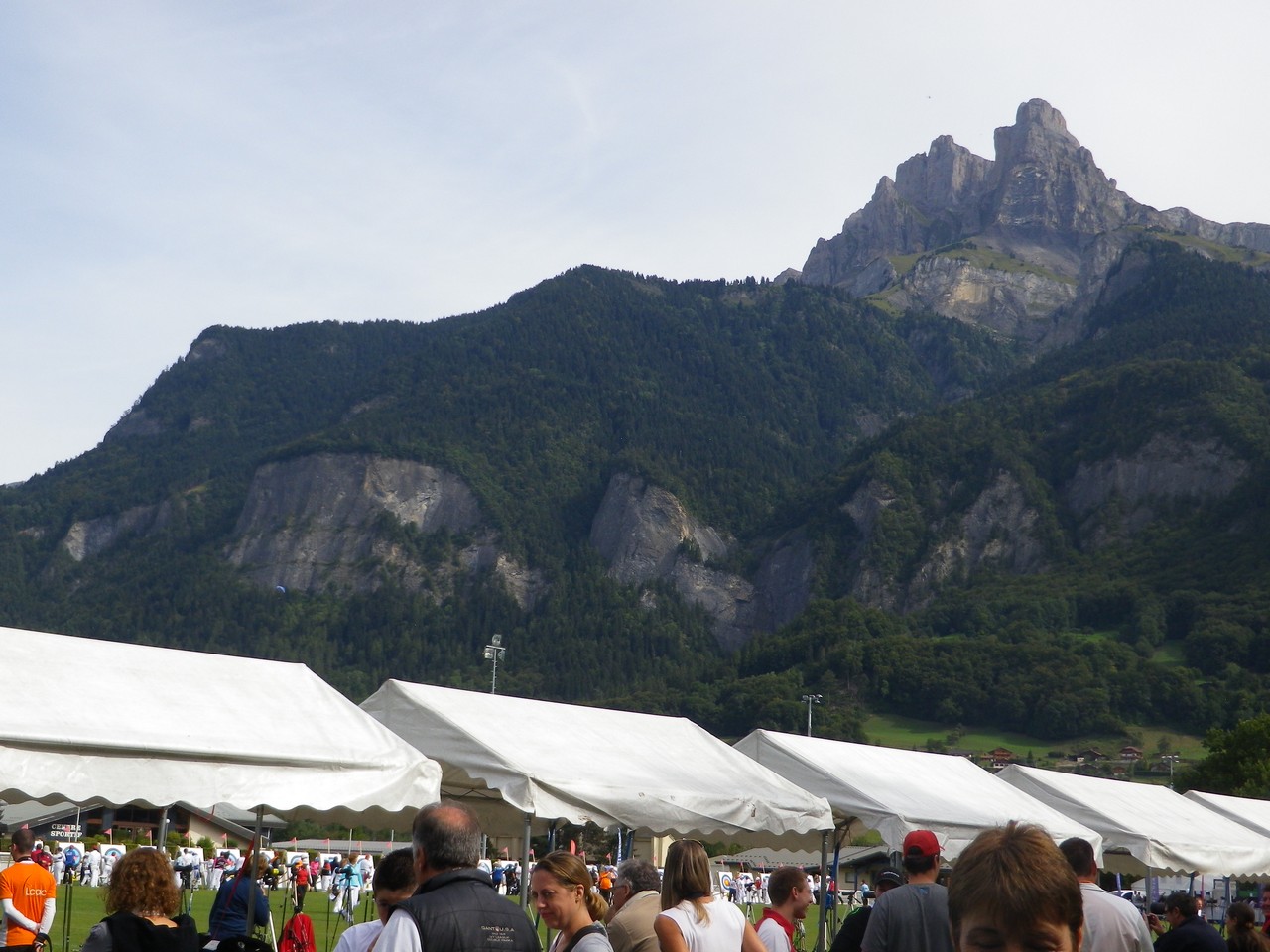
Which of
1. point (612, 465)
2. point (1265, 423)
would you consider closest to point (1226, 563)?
point (1265, 423)

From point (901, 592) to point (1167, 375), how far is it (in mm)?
40096

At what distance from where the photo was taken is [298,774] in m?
8.62

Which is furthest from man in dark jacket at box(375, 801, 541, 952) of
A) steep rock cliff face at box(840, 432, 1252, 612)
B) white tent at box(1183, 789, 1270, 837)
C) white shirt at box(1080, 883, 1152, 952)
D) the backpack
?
steep rock cliff face at box(840, 432, 1252, 612)

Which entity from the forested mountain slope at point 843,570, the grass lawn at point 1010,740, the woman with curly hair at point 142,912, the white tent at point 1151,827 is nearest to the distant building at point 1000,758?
the grass lawn at point 1010,740

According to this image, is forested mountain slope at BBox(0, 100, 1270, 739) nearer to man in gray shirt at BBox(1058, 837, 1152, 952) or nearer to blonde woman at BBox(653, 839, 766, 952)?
man in gray shirt at BBox(1058, 837, 1152, 952)

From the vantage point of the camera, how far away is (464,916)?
4445mm

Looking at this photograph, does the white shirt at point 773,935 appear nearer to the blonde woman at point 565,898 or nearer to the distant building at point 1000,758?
the blonde woman at point 565,898

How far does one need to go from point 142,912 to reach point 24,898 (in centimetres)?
317

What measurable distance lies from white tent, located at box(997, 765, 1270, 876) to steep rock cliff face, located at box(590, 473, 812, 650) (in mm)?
158416

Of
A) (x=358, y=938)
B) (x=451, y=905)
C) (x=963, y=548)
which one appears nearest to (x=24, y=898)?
(x=358, y=938)

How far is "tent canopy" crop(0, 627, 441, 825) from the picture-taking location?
7.72m

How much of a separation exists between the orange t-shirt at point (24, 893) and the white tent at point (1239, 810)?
60.7 feet

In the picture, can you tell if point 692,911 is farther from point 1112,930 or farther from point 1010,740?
point 1010,740

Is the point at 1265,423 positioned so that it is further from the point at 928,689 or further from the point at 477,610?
the point at 477,610
